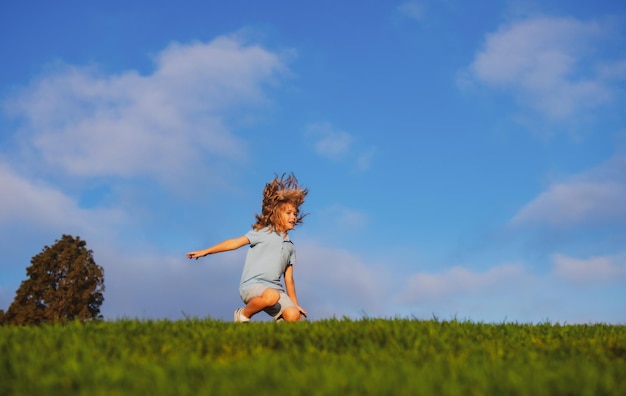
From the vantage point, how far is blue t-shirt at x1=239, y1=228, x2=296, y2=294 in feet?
42.3

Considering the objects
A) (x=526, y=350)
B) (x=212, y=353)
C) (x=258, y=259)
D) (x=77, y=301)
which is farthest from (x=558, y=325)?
(x=77, y=301)

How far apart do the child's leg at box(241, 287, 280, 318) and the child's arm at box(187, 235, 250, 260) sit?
1.15m

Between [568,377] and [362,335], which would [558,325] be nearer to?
[362,335]

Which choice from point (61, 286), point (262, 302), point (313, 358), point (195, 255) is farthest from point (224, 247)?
point (61, 286)

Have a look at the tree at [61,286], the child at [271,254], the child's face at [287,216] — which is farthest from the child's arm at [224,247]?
the tree at [61,286]

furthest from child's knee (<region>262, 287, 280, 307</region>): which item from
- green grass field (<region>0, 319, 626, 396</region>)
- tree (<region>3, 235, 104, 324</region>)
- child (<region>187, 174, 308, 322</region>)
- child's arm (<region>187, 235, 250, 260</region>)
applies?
tree (<region>3, 235, 104, 324</region>)

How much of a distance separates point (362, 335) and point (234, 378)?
11.5 ft

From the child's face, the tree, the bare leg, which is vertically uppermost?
the tree

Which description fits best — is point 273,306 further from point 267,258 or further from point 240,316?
point 267,258

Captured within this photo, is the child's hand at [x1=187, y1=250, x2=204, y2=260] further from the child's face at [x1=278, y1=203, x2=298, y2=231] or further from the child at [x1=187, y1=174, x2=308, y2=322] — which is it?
the child's face at [x1=278, y1=203, x2=298, y2=231]

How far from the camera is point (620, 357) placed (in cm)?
854

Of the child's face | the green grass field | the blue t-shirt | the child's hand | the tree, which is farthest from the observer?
the tree

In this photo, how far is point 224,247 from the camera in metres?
12.9

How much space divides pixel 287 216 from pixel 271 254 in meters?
0.96
